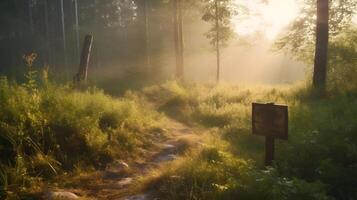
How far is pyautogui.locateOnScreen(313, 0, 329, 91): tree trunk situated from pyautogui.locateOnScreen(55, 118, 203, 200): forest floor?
8402 mm

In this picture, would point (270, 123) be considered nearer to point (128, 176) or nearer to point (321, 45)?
point (128, 176)

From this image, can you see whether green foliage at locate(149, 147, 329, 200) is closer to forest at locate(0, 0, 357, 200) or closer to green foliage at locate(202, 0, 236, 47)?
forest at locate(0, 0, 357, 200)

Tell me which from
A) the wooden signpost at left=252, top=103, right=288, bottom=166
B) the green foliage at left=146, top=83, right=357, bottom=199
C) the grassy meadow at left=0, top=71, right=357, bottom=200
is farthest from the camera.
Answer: the wooden signpost at left=252, top=103, right=288, bottom=166

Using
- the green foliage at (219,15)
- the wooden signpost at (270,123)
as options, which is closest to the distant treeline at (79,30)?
the green foliage at (219,15)

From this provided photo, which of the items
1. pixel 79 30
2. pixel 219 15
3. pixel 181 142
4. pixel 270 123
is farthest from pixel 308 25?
pixel 79 30

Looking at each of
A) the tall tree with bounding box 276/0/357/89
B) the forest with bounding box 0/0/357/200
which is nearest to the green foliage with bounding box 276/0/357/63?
Result: the tall tree with bounding box 276/0/357/89

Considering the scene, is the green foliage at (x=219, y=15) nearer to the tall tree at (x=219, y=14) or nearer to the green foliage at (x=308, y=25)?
the tall tree at (x=219, y=14)

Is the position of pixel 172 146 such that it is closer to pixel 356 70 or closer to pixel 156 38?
pixel 356 70

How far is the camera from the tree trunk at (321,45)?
1653cm

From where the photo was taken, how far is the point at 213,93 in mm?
20875

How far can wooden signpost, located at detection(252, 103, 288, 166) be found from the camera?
261 inches

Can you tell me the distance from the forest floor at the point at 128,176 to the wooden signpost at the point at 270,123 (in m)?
2.22

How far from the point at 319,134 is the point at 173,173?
10.3 feet

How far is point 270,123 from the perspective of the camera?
6855 mm
